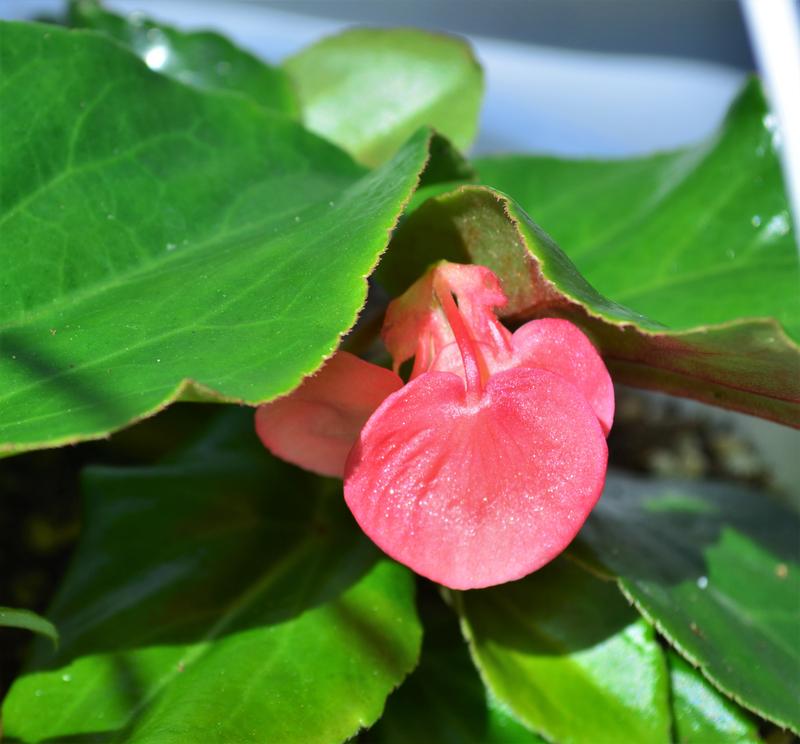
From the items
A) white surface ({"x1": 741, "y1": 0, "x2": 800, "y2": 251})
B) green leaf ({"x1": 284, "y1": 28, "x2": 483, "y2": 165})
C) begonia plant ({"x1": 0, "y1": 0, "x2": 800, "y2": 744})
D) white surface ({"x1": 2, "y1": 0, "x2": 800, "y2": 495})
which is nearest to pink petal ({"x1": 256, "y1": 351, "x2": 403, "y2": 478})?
begonia plant ({"x1": 0, "y1": 0, "x2": 800, "y2": 744})

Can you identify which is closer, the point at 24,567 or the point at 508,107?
the point at 24,567

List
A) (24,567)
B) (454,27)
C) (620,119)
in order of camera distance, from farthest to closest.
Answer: (454,27)
(620,119)
(24,567)

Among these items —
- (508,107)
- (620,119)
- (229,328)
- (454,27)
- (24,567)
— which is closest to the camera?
(229,328)

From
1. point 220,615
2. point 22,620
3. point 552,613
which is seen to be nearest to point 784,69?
point 552,613

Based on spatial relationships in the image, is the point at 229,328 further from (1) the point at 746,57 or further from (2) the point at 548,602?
(1) the point at 746,57

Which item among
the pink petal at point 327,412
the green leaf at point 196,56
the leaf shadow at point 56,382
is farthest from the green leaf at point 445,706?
the green leaf at point 196,56

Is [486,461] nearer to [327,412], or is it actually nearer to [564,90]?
[327,412]

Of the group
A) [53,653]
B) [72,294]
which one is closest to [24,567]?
[53,653]
